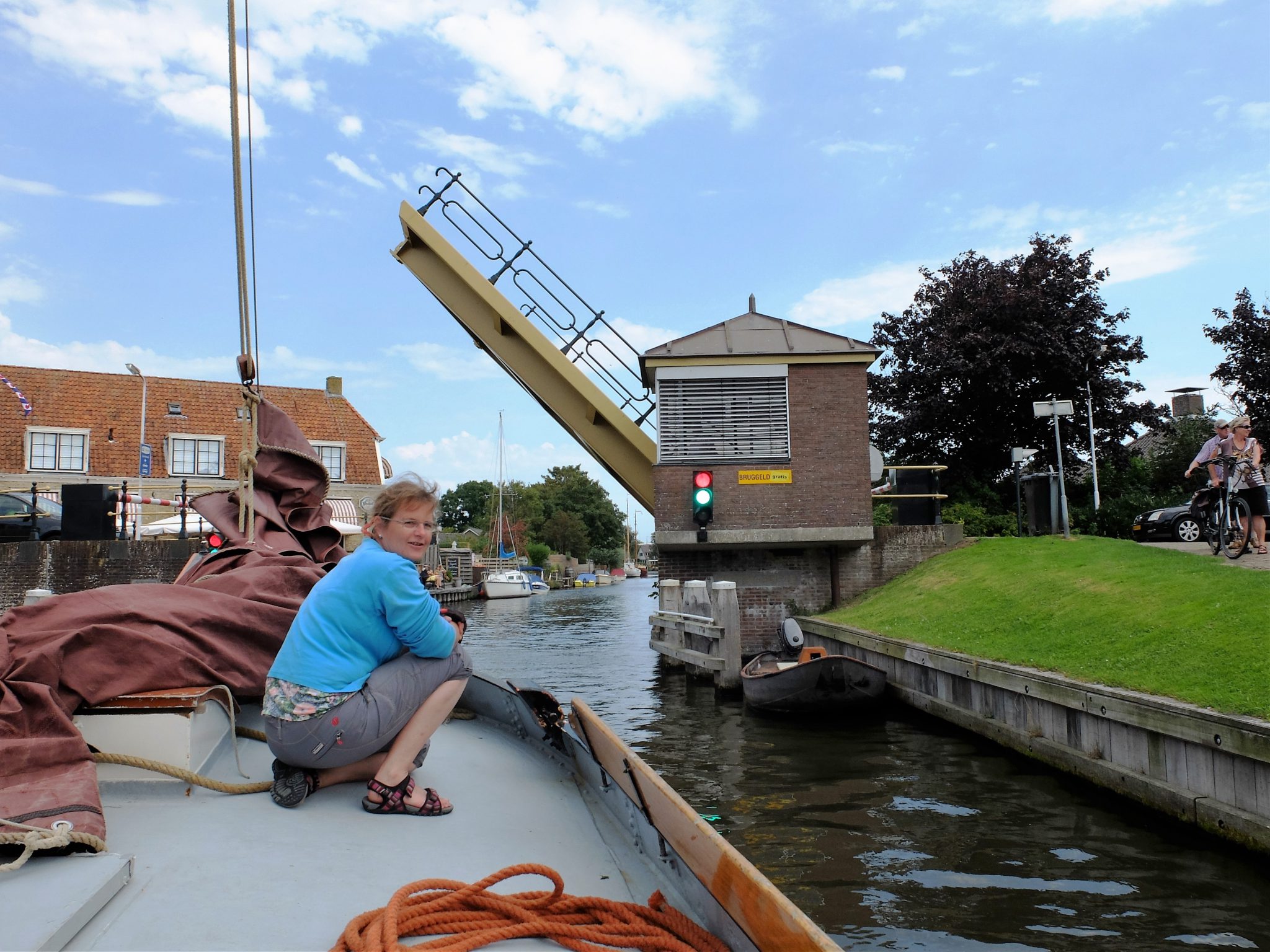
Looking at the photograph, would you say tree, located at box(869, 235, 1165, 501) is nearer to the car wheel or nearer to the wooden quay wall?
the car wheel

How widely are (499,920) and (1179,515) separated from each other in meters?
15.3

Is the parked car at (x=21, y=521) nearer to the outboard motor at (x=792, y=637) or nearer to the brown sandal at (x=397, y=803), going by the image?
the outboard motor at (x=792, y=637)

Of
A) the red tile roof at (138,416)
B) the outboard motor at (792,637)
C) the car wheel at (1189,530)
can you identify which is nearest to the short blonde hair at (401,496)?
the outboard motor at (792,637)

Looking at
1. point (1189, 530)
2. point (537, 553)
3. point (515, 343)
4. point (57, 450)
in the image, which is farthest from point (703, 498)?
point (537, 553)

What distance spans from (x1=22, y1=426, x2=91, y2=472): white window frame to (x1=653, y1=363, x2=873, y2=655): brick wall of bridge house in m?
19.6

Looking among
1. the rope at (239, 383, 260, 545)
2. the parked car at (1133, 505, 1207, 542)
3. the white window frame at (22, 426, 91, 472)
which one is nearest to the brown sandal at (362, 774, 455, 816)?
the rope at (239, 383, 260, 545)

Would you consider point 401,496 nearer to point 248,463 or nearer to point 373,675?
point 373,675

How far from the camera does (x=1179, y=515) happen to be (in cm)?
1421

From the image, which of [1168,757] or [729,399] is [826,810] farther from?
[729,399]

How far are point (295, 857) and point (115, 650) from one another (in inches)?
37.9

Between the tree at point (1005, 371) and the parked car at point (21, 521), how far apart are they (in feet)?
58.3

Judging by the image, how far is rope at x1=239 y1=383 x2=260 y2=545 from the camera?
411cm

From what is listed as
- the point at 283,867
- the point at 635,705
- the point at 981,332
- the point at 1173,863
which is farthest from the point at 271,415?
the point at 981,332

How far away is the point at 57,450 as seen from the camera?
24.7 m
